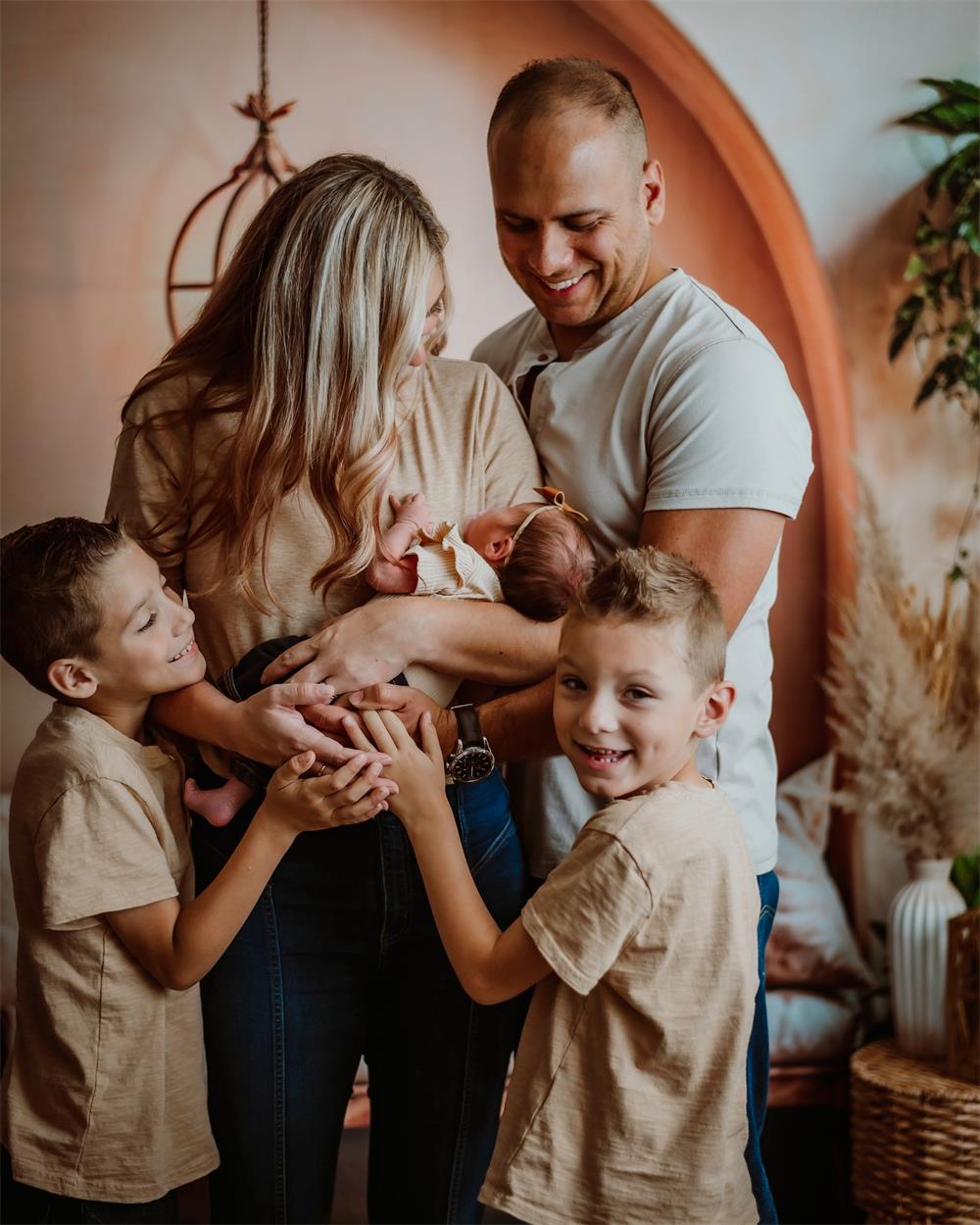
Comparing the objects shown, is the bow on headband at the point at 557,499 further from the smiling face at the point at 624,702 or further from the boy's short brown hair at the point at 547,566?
the smiling face at the point at 624,702

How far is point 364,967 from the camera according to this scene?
5.13 ft

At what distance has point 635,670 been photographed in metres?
1.34

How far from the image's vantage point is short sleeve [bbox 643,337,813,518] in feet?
5.06

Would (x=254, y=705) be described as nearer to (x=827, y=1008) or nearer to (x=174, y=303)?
(x=174, y=303)

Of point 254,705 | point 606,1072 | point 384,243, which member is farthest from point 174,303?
point 606,1072

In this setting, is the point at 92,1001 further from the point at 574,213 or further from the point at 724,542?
the point at 574,213

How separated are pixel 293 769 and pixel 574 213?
852 mm

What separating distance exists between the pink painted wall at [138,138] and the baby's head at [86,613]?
5.32 feet

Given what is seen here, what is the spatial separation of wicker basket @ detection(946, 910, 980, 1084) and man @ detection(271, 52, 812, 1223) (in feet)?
3.32

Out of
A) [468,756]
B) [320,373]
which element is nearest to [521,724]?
[468,756]

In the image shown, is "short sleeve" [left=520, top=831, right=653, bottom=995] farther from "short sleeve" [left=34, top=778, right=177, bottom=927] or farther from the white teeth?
the white teeth

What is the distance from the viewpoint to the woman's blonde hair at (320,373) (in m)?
1.50

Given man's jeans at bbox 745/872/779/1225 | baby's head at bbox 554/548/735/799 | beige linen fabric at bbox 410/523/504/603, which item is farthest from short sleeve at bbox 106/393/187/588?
man's jeans at bbox 745/872/779/1225

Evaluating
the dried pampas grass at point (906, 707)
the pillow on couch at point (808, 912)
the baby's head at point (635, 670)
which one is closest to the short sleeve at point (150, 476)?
the baby's head at point (635, 670)
